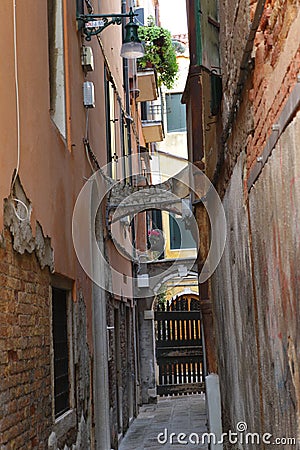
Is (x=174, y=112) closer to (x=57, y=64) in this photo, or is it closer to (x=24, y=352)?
(x=57, y=64)

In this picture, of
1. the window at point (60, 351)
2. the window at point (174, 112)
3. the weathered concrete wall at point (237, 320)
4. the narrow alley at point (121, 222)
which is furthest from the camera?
the window at point (174, 112)

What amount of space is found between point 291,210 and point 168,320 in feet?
49.7

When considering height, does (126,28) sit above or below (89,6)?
→ below

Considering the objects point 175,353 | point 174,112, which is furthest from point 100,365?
point 174,112

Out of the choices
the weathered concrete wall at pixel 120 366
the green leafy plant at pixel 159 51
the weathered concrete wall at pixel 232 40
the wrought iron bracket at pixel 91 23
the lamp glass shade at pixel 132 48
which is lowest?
the weathered concrete wall at pixel 120 366

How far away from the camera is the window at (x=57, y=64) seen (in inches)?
309

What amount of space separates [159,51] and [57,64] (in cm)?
1249

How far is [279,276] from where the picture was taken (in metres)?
4.00

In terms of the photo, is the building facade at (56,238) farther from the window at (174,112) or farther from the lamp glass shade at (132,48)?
the window at (174,112)

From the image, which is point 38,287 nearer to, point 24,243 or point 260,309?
point 24,243

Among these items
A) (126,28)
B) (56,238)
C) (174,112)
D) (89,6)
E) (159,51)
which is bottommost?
(56,238)

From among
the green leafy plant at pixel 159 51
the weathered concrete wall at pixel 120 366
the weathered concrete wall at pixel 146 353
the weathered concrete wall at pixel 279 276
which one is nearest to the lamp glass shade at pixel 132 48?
the weathered concrete wall at pixel 120 366

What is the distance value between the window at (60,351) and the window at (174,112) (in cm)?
2252

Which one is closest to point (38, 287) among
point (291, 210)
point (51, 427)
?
point (51, 427)
